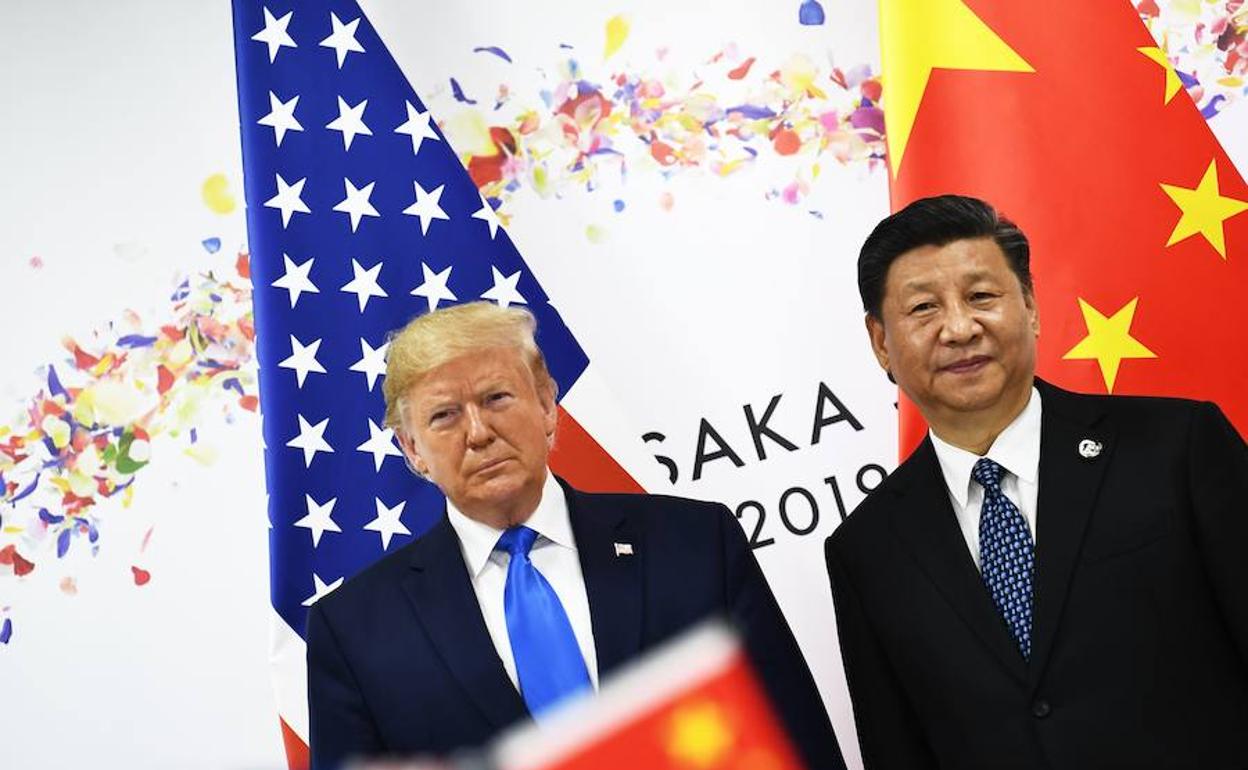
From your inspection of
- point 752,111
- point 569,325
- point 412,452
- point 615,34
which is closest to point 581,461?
point 569,325

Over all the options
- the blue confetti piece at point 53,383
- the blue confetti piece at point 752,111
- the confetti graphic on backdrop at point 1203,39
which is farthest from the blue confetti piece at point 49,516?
the confetti graphic on backdrop at point 1203,39

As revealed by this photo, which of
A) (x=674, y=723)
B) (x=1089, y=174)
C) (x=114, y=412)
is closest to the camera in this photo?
(x=674, y=723)

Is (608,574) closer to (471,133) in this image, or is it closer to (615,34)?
(471,133)

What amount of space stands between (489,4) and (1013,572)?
1796 millimetres

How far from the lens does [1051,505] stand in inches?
72.6

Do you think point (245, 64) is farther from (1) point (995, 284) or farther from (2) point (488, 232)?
(1) point (995, 284)

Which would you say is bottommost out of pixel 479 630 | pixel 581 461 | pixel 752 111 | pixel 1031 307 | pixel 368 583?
pixel 479 630

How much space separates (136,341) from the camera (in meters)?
3.09

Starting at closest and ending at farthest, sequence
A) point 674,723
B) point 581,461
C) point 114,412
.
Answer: point 674,723 < point 581,461 < point 114,412

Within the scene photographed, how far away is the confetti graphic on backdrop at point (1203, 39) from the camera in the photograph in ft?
9.20

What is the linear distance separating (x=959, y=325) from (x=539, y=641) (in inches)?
28.5

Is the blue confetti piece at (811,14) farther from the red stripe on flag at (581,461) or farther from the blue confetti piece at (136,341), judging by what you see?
the blue confetti piece at (136,341)

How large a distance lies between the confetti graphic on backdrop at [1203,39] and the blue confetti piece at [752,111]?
776 mm

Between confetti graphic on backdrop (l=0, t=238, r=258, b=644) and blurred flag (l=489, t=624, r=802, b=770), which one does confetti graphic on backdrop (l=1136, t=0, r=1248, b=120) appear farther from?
blurred flag (l=489, t=624, r=802, b=770)
